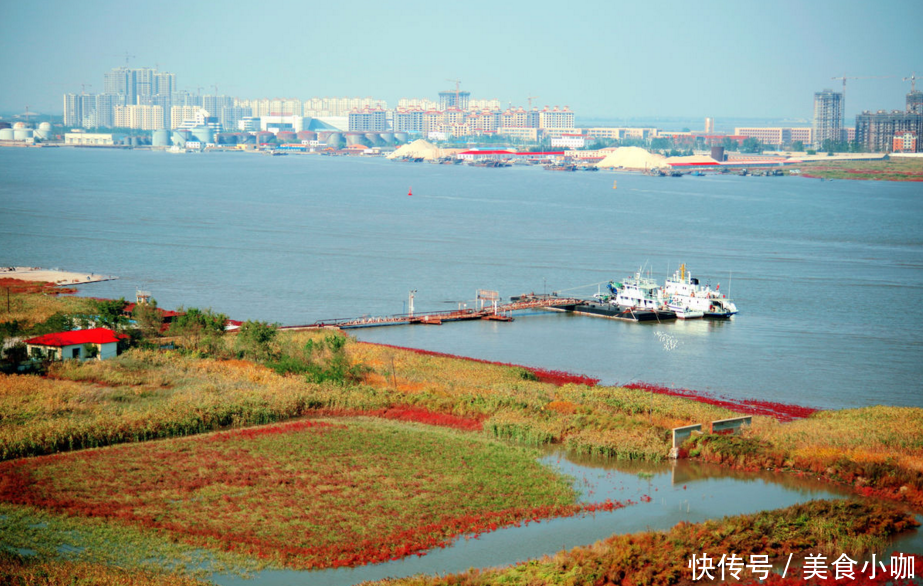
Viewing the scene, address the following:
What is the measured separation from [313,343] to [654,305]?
997 centimetres

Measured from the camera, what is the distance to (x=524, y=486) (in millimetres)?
10305

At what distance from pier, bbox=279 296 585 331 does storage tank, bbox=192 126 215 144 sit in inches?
4226

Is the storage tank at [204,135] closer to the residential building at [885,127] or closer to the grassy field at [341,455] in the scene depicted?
the residential building at [885,127]

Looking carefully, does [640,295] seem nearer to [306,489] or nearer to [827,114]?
[306,489]

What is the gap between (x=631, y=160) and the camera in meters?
89.6

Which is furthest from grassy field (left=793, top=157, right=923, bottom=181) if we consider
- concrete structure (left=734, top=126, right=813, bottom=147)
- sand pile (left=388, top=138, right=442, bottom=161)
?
concrete structure (left=734, top=126, right=813, bottom=147)

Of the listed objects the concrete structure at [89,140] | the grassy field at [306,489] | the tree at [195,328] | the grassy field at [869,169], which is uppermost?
the concrete structure at [89,140]

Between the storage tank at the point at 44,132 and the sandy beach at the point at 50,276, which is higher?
the storage tank at the point at 44,132

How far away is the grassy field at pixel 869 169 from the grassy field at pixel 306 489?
75263 millimetres

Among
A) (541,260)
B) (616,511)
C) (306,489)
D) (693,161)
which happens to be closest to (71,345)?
(306,489)

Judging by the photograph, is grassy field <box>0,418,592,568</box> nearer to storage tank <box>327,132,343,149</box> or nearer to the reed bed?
the reed bed

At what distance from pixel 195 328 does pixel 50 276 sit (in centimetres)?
954

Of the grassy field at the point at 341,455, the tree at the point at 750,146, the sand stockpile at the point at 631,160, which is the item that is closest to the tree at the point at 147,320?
the grassy field at the point at 341,455

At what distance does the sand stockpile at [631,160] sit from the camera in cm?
8744
